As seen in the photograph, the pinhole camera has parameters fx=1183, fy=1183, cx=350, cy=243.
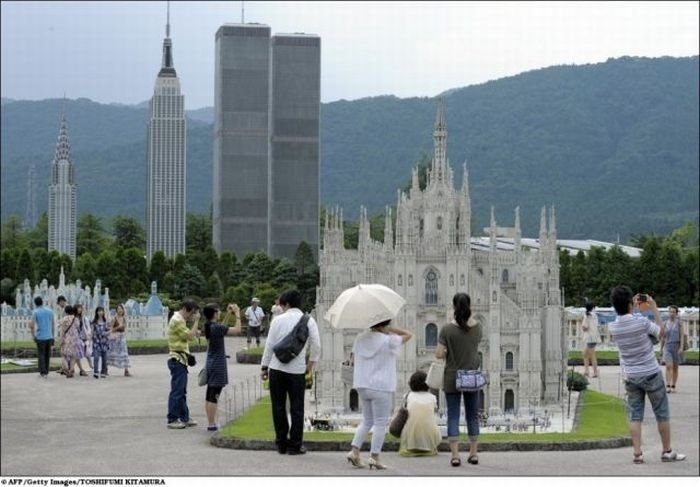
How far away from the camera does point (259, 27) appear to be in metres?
16.0

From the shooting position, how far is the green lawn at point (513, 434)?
13.8 meters

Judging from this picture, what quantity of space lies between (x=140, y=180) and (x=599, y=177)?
27.4 ft

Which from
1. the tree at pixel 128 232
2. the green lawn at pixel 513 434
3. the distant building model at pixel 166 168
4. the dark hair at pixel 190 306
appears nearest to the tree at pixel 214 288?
the tree at pixel 128 232

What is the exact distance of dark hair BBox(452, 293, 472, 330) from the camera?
10938 mm

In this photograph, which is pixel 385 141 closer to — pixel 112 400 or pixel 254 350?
pixel 254 350

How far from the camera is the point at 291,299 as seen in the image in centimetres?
1118

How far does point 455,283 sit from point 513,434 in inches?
359

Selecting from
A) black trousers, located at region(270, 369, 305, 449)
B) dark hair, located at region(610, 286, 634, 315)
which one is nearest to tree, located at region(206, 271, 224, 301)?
black trousers, located at region(270, 369, 305, 449)

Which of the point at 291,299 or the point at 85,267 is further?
the point at 85,267

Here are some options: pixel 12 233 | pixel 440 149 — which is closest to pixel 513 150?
pixel 440 149

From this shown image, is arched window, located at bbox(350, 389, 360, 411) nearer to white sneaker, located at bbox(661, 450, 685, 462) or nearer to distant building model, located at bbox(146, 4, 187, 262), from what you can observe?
distant building model, located at bbox(146, 4, 187, 262)

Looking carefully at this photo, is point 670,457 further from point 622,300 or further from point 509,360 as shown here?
point 509,360

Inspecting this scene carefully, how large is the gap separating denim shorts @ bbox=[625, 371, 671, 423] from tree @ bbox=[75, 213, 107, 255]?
1072 cm

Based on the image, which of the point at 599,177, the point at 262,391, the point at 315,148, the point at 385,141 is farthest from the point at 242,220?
the point at 599,177
